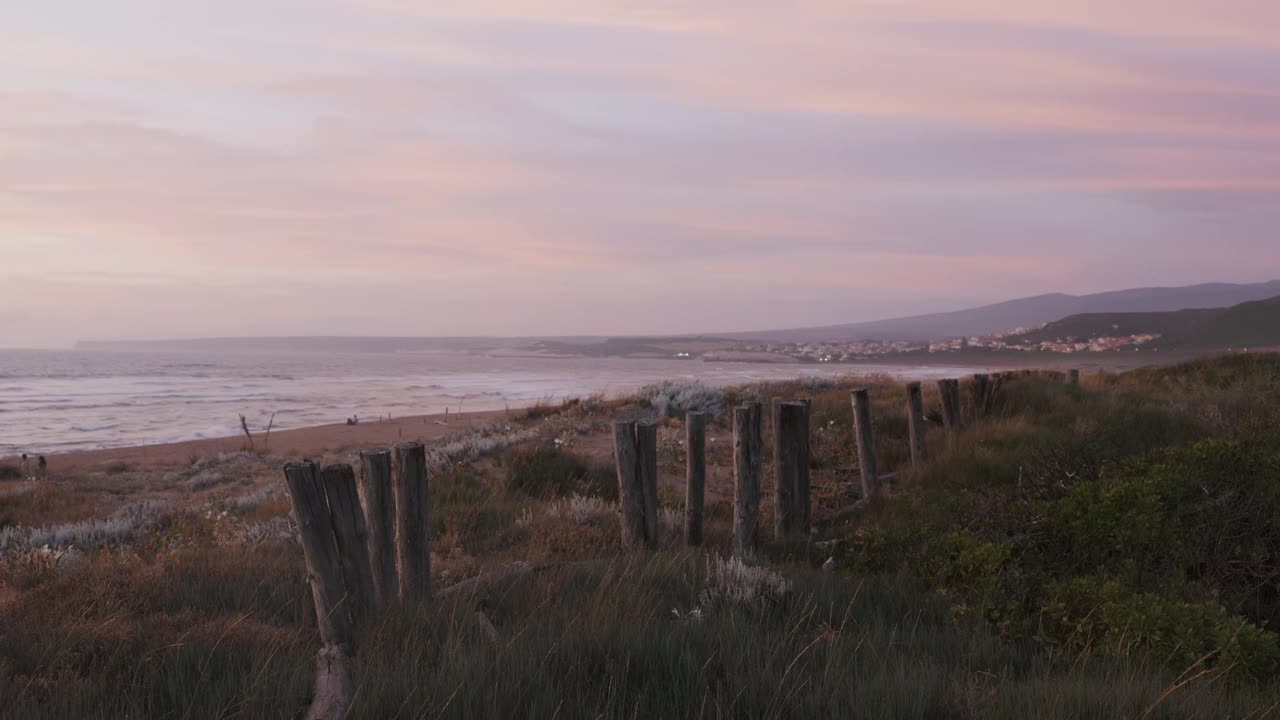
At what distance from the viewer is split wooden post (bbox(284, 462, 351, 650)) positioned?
448 cm

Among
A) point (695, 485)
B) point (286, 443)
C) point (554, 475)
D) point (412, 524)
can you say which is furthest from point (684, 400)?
point (412, 524)

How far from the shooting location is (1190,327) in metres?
69.9

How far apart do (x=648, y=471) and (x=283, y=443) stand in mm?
21017

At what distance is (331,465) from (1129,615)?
483 centimetres

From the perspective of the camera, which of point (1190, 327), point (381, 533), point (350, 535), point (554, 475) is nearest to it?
point (350, 535)

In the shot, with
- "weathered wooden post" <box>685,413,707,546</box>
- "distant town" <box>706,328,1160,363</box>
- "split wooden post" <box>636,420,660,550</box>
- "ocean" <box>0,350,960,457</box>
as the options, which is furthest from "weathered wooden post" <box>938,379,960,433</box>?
"distant town" <box>706,328,1160,363</box>

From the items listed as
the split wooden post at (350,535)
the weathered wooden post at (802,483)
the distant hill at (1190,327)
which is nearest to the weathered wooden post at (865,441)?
the weathered wooden post at (802,483)

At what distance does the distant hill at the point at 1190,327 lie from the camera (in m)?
61.8

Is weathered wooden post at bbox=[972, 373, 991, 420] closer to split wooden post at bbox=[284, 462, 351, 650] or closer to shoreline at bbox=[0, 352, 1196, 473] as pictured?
split wooden post at bbox=[284, 462, 351, 650]

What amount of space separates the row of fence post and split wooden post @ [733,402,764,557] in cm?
289

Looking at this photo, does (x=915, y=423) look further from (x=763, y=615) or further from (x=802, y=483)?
(x=763, y=615)

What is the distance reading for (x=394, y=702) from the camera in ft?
11.1

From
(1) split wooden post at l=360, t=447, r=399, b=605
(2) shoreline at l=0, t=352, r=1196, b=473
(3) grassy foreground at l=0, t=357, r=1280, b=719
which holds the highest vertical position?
(1) split wooden post at l=360, t=447, r=399, b=605

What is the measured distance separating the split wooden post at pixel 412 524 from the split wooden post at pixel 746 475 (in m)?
2.78
